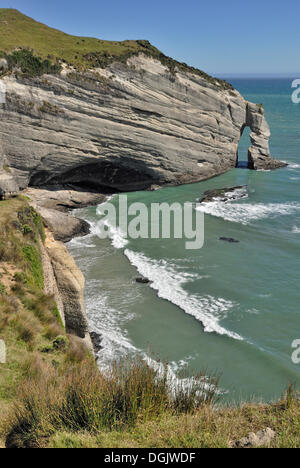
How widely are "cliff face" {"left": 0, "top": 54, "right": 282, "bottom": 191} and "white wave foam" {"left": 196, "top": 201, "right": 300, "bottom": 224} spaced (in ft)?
26.2

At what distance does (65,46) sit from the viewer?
3884 cm

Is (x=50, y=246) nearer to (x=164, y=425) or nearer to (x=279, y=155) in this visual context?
(x=164, y=425)

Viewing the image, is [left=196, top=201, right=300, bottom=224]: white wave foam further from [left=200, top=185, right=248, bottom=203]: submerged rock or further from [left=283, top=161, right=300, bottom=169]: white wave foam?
[left=283, top=161, right=300, bottom=169]: white wave foam

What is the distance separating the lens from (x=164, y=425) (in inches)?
255

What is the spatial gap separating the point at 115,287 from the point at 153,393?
15720 mm

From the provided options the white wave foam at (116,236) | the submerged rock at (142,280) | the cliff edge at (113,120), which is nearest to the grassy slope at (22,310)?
the submerged rock at (142,280)

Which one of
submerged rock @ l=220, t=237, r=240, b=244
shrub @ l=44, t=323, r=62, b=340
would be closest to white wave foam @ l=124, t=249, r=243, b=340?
submerged rock @ l=220, t=237, r=240, b=244

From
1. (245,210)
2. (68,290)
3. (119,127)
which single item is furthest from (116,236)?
(68,290)

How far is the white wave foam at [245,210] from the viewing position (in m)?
34.5

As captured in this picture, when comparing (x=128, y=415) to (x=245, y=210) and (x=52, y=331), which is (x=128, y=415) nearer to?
(x=52, y=331)

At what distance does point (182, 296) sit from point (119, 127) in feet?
70.9

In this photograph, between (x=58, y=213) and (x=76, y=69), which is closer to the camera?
(x=58, y=213)

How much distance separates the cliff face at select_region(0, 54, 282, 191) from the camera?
3291 cm

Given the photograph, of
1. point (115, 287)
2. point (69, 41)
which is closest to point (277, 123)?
point (69, 41)
